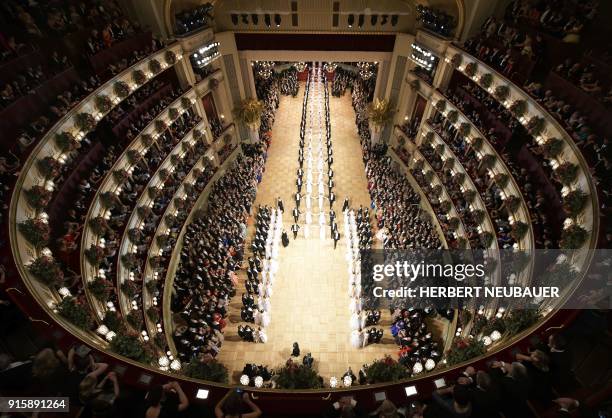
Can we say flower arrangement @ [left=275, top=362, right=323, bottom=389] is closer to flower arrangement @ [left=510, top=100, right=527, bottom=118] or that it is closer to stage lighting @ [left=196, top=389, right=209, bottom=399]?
stage lighting @ [left=196, top=389, right=209, bottom=399]

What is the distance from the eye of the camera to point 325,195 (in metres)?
28.8

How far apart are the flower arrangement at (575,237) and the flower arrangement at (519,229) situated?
9.13 feet

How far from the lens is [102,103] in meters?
16.0

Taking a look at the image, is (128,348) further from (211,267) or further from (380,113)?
(380,113)

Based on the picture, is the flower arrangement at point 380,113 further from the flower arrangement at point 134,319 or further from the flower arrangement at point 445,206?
the flower arrangement at point 134,319

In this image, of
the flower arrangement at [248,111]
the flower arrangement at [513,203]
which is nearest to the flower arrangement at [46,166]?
the flower arrangement at [248,111]

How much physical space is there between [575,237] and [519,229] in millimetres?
3207

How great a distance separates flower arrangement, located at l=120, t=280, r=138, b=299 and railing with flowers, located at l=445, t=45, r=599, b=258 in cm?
1824

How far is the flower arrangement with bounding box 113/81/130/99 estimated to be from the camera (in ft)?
55.7

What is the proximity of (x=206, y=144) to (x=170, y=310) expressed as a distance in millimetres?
13988

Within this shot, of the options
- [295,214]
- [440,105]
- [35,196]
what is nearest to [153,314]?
[35,196]

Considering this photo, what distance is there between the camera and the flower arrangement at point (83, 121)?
48.4ft

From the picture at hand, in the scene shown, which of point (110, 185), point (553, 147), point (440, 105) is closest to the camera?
point (553, 147)

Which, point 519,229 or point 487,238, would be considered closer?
point 519,229
